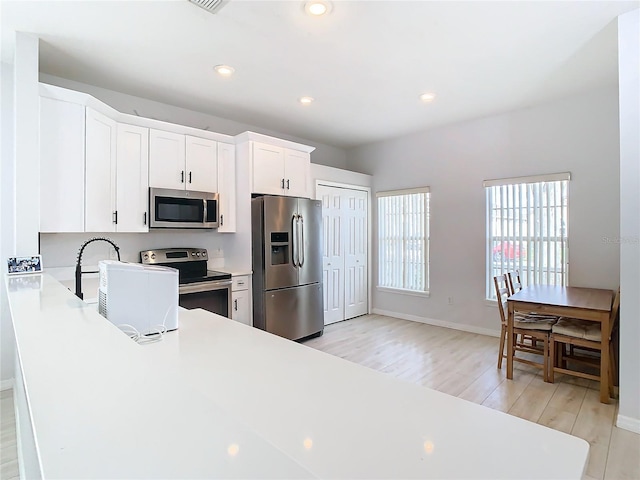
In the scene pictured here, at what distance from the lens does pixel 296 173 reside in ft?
14.1

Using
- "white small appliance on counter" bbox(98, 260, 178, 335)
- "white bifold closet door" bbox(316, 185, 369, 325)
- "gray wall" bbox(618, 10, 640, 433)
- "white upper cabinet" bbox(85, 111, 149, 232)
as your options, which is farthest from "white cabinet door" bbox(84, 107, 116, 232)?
"gray wall" bbox(618, 10, 640, 433)

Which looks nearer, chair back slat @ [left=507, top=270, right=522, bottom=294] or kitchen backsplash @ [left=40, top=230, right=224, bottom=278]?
kitchen backsplash @ [left=40, top=230, right=224, bottom=278]

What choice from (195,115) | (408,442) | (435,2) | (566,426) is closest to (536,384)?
(566,426)

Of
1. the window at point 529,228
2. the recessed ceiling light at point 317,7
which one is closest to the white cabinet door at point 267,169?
the recessed ceiling light at point 317,7

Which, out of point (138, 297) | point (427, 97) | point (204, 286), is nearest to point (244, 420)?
point (138, 297)

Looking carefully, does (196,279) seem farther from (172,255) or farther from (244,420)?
(244,420)

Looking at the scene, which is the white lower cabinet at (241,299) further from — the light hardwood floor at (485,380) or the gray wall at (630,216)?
the gray wall at (630,216)

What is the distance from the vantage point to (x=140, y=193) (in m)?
3.18

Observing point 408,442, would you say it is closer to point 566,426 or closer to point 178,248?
point 566,426

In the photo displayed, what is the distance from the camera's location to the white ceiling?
2.17m

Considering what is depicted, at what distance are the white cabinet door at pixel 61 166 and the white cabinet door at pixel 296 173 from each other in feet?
6.88

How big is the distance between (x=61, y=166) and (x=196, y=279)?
4.64 ft

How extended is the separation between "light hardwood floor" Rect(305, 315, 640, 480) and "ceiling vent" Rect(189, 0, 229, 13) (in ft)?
10.4

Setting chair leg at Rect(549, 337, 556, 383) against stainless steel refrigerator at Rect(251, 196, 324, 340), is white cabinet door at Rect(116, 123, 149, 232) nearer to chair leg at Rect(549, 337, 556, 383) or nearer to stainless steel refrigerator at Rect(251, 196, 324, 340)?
stainless steel refrigerator at Rect(251, 196, 324, 340)
